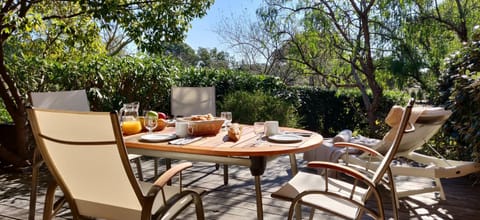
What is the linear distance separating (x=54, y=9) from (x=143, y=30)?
2.66 metres

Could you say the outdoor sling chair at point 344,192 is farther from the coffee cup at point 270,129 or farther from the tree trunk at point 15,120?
the tree trunk at point 15,120

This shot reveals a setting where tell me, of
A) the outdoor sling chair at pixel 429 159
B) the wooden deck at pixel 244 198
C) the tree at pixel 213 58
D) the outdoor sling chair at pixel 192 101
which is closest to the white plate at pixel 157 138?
the wooden deck at pixel 244 198

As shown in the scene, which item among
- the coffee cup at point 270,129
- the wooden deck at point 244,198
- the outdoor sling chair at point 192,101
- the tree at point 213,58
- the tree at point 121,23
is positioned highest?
the tree at point 213,58

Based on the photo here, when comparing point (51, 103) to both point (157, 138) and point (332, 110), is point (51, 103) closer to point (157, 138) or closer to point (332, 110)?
point (157, 138)

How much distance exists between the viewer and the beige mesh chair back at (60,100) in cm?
254

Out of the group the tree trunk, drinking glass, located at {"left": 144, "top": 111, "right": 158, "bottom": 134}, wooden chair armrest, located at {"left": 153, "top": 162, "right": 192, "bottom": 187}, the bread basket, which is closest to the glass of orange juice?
drinking glass, located at {"left": 144, "top": 111, "right": 158, "bottom": 134}

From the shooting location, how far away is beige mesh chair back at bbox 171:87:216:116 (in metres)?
3.71

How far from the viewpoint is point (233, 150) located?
5.82ft

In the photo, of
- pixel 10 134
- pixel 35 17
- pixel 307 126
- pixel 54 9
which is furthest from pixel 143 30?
pixel 307 126

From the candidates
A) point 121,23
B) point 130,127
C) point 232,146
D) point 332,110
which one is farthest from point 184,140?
point 332,110

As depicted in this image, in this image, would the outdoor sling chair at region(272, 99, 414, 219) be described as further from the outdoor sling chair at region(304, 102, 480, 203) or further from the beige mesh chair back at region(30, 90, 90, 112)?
the beige mesh chair back at region(30, 90, 90, 112)

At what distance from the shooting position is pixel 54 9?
5.52 m

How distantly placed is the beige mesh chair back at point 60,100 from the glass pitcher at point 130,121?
66cm

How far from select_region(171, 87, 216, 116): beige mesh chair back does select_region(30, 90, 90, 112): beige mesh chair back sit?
105cm
